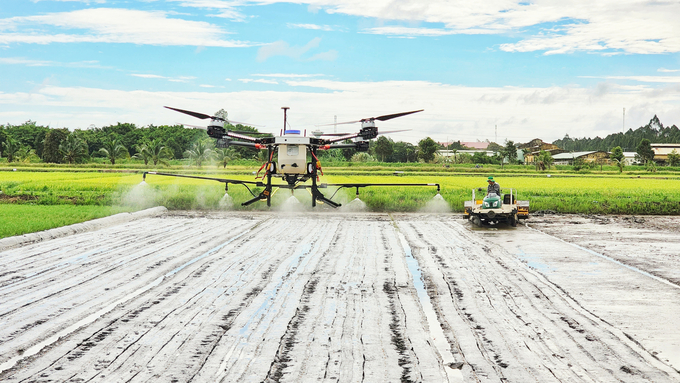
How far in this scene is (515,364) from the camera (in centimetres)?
515

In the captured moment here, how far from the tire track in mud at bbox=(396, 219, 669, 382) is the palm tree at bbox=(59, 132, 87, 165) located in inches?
2461

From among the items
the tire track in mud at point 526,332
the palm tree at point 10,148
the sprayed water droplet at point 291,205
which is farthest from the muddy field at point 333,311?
the palm tree at point 10,148

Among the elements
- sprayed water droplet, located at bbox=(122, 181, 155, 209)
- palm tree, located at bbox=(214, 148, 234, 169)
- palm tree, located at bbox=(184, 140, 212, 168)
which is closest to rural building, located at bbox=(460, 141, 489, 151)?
palm tree, located at bbox=(214, 148, 234, 169)

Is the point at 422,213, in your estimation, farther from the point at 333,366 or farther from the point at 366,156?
the point at 366,156

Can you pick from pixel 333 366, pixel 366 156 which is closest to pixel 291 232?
pixel 333 366

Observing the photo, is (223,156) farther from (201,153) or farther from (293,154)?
(293,154)

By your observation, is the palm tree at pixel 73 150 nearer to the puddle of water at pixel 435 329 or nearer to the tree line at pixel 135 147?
the tree line at pixel 135 147

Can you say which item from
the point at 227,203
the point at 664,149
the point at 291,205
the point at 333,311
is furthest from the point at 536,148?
the point at 333,311

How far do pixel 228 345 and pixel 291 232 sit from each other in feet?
34.2

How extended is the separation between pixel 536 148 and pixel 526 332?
15853 cm

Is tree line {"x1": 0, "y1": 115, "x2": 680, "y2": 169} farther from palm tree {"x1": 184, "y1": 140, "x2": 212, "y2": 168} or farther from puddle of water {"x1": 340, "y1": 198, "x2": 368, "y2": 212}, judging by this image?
puddle of water {"x1": 340, "y1": 198, "x2": 368, "y2": 212}

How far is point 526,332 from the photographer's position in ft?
20.2

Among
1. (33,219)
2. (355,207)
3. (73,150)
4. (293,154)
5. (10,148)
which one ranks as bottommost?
(355,207)

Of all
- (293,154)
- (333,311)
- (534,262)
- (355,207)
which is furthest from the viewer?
(355,207)
